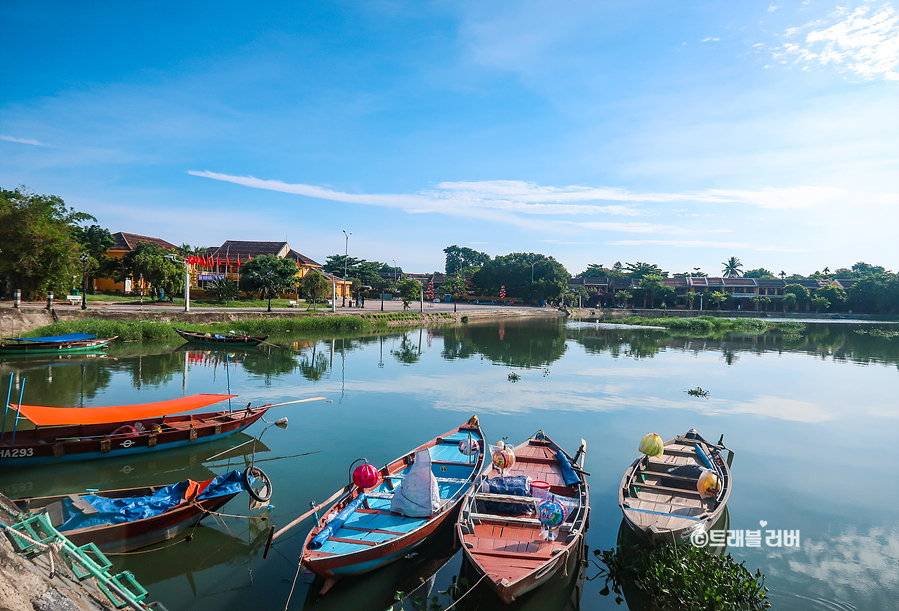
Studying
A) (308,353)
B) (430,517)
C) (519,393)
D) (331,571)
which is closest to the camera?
(331,571)

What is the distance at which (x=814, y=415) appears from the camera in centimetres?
1702

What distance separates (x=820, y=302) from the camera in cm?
7481

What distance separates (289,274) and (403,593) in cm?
4635

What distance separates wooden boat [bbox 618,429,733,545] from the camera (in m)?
7.04

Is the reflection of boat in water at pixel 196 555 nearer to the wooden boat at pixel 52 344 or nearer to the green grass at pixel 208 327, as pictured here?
the wooden boat at pixel 52 344

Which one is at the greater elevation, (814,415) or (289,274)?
(289,274)

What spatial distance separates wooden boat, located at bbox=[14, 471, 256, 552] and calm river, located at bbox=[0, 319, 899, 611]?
1.25 feet

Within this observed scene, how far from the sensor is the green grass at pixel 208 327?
27.7 meters

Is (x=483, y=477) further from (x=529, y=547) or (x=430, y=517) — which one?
(x=529, y=547)

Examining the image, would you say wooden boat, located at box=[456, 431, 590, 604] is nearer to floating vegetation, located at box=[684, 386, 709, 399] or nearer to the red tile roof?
floating vegetation, located at box=[684, 386, 709, 399]

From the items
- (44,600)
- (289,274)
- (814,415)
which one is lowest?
(814,415)

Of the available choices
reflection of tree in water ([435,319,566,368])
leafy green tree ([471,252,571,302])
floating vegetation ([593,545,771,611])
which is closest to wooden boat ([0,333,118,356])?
reflection of tree in water ([435,319,566,368])

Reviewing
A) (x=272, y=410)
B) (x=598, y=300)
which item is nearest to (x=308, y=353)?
(x=272, y=410)

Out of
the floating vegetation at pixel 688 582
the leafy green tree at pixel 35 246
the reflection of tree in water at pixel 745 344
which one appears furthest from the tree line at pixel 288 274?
the floating vegetation at pixel 688 582
